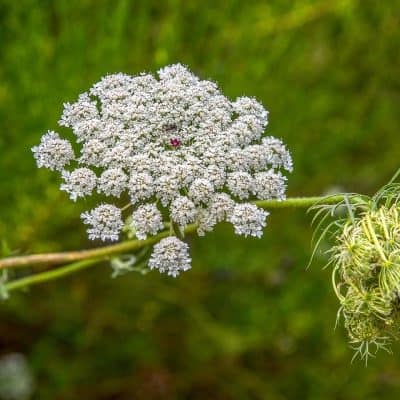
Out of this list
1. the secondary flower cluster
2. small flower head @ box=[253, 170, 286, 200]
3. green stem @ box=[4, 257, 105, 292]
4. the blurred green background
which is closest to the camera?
the secondary flower cluster

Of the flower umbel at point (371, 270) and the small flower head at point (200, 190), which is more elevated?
the small flower head at point (200, 190)

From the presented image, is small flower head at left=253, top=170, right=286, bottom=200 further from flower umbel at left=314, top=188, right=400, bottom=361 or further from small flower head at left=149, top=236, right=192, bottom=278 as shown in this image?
small flower head at left=149, top=236, right=192, bottom=278

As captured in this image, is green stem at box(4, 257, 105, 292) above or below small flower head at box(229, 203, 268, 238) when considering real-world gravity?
above

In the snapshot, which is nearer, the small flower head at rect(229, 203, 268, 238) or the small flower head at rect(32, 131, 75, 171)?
the small flower head at rect(229, 203, 268, 238)

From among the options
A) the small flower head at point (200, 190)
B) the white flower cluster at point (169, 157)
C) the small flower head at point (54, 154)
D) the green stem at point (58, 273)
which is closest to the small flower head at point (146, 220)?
the white flower cluster at point (169, 157)

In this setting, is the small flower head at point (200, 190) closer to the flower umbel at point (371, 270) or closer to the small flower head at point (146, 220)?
the small flower head at point (146, 220)

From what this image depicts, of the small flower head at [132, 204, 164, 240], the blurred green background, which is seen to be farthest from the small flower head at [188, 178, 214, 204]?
the blurred green background

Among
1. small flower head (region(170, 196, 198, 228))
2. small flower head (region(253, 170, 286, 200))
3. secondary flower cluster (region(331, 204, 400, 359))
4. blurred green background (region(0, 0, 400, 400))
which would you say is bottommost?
secondary flower cluster (region(331, 204, 400, 359))
